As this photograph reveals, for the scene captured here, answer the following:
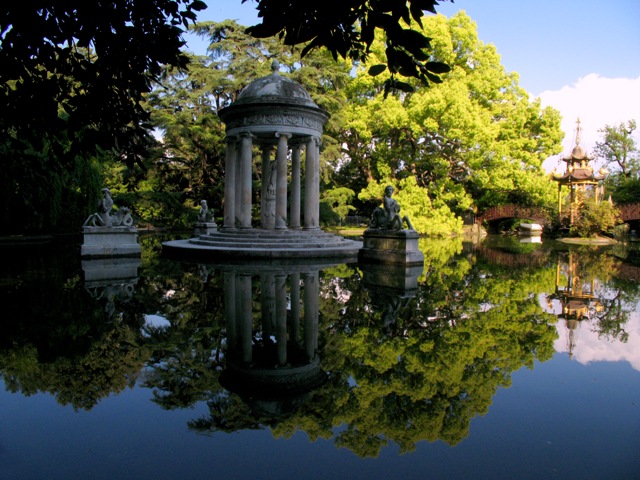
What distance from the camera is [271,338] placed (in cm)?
607

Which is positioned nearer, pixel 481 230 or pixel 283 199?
pixel 283 199

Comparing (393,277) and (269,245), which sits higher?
(269,245)

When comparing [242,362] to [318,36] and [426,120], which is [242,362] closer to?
[318,36]

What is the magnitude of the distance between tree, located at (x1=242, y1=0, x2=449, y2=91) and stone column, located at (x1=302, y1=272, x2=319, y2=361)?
3472 millimetres

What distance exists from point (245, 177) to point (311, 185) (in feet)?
7.58

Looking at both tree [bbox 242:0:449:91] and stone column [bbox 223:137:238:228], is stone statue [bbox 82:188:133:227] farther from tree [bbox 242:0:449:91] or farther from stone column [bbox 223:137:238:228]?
tree [bbox 242:0:449:91]

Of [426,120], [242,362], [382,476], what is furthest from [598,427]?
[426,120]

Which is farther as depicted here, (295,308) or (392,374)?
(295,308)

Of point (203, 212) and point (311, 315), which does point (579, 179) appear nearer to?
point (203, 212)

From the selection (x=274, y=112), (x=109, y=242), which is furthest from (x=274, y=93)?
(x=109, y=242)

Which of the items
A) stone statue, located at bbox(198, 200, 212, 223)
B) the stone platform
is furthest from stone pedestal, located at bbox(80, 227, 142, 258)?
stone statue, located at bbox(198, 200, 212, 223)

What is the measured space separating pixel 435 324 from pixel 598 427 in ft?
10.6

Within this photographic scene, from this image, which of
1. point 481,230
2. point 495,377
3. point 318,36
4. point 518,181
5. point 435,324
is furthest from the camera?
point 481,230

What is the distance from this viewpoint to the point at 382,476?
9.90 ft
